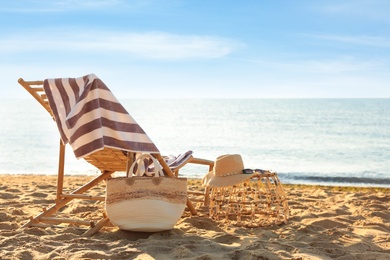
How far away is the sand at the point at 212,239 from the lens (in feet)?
11.9

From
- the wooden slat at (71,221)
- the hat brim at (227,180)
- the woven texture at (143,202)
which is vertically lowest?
the wooden slat at (71,221)

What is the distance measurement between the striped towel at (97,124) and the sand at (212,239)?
67 centimetres

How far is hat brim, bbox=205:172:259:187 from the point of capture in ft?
15.0

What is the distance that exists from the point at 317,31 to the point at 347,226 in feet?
114

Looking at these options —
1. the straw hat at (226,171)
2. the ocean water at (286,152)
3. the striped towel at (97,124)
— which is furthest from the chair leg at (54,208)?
the ocean water at (286,152)

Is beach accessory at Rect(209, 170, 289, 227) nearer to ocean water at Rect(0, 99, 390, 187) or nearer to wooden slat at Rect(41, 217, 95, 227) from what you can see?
wooden slat at Rect(41, 217, 95, 227)

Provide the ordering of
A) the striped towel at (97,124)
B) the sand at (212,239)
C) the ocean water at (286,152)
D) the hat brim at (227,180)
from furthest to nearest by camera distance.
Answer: the ocean water at (286,152) → the hat brim at (227,180) → the striped towel at (97,124) → the sand at (212,239)

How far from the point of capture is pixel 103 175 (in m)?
4.81

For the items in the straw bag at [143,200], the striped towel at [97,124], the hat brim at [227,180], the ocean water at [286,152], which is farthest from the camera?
the ocean water at [286,152]

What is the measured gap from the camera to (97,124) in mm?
3906

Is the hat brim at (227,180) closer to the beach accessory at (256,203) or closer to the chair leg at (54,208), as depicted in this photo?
the beach accessory at (256,203)

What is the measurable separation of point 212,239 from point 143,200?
1.94 feet

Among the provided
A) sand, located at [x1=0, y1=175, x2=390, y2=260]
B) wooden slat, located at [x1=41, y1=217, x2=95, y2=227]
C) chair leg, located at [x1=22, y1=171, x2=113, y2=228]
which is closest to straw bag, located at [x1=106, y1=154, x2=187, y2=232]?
sand, located at [x1=0, y1=175, x2=390, y2=260]

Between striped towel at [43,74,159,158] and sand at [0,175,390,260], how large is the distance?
2.21 ft
